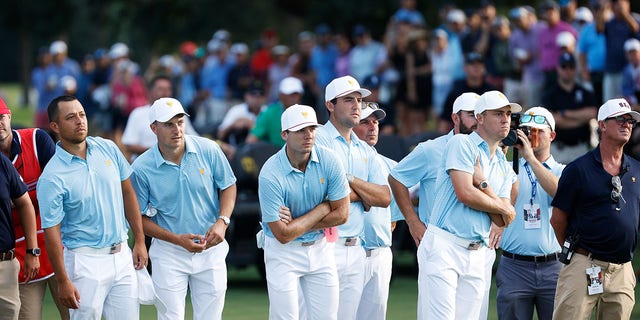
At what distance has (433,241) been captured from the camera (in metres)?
9.05

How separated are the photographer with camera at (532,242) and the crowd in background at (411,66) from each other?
541 centimetres

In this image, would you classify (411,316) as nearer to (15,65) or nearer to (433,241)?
(433,241)

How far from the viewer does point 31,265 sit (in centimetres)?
898

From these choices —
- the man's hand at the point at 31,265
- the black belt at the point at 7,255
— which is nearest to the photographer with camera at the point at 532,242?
the man's hand at the point at 31,265

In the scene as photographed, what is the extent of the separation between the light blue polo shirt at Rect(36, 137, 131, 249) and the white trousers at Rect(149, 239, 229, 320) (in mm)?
495

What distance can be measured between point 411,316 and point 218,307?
3733 mm

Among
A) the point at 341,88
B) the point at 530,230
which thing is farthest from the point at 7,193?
the point at 530,230

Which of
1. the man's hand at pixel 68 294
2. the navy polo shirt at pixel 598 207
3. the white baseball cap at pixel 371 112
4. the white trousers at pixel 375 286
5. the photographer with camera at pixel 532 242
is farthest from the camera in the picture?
the white baseball cap at pixel 371 112

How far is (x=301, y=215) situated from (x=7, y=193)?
215 cm

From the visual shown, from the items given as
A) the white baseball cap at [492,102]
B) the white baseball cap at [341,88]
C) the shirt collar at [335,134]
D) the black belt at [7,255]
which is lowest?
the black belt at [7,255]

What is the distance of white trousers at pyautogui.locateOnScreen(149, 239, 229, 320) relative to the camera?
938 centimetres

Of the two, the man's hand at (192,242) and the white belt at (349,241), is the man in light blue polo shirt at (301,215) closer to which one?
the white belt at (349,241)

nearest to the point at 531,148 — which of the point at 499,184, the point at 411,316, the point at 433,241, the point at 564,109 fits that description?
the point at 499,184

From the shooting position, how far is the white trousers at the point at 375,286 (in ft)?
32.5
